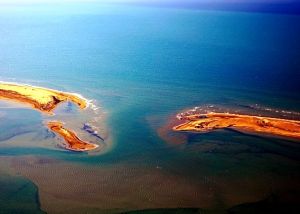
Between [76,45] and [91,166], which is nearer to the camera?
[91,166]

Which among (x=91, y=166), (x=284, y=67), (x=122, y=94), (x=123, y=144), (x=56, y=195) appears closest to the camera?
(x=56, y=195)

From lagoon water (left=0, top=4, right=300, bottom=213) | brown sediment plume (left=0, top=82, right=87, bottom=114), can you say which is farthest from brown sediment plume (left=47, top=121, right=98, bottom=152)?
brown sediment plume (left=0, top=82, right=87, bottom=114)

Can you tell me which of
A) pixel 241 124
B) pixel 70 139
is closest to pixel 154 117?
pixel 241 124

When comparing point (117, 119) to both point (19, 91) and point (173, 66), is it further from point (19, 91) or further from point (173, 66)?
point (173, 66)

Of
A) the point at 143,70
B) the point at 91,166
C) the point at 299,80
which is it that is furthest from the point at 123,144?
the point at 299,80

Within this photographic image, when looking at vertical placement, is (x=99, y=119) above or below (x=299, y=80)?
below

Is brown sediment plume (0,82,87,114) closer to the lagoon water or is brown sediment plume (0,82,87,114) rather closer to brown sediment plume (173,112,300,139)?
the lagoon water
